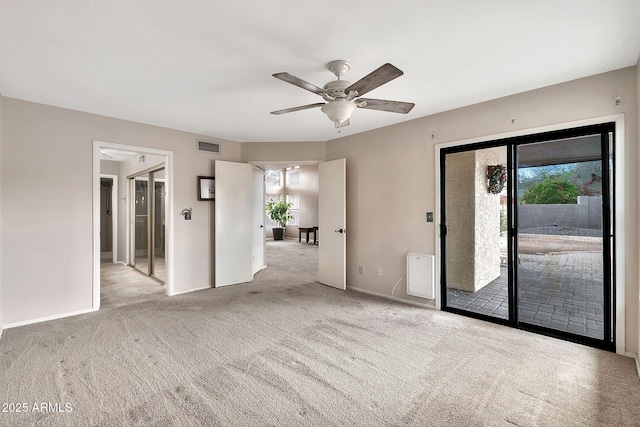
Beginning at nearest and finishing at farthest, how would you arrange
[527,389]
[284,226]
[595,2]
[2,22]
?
1. [595,2]
2. [2,22]
3. [527,389]
4. [284,226]

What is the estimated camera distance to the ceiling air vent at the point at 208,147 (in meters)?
4.63

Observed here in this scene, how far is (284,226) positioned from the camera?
1172cm

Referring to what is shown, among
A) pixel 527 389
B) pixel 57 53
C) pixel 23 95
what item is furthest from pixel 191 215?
pixel 527 389

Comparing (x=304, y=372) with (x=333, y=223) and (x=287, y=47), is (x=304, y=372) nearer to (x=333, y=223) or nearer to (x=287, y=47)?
(x=287, y=47)

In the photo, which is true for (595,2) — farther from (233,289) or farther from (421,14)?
(233,289)

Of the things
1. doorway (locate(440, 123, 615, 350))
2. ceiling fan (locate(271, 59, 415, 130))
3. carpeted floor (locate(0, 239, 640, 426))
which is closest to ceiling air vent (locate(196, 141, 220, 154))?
carpeted floor (locate(0, 239, 640, 426))

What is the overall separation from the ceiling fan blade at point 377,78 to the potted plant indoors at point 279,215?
925 cm

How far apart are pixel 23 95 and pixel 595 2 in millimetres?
4806

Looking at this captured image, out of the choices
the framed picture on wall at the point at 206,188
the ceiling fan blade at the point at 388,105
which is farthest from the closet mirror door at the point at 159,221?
the ceiling fan blade at the point at 388,105

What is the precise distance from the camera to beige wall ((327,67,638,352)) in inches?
99.5

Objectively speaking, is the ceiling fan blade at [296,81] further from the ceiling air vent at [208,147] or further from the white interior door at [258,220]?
the white interior door at [258,220]

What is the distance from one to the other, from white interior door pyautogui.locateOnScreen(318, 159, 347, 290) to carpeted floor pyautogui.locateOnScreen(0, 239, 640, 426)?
1236mm

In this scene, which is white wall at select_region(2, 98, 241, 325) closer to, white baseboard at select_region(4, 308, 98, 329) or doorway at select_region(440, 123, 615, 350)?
white baseboard at select_region(4, 308, 98, 329)

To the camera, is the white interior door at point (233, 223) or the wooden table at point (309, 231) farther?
the wooden table at point (309, 231)
